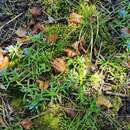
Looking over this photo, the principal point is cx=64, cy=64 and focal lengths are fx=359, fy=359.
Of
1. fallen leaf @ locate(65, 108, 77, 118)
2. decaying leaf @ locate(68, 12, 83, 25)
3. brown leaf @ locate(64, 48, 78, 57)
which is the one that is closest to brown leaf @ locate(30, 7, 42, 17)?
decaying leaf @ locate(68, 12, 83, 25)

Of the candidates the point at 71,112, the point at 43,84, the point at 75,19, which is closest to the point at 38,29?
the point at 75,19

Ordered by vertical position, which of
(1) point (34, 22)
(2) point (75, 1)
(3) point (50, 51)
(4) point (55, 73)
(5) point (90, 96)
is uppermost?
(2) point (75, 1)

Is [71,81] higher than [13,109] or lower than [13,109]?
higher

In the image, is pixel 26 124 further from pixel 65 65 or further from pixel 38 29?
pixel 38 29

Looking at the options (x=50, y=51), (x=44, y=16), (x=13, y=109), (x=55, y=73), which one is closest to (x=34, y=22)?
Answer: (x=44, y=16)

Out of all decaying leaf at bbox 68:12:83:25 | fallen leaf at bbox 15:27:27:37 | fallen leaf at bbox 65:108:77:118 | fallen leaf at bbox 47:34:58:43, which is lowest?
fallen leaf at bbox 65:108:77:118

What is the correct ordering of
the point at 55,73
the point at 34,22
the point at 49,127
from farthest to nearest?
the point at 34,22, the point at 55,73, the point at 49,127

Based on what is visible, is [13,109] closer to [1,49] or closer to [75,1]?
[1,49]

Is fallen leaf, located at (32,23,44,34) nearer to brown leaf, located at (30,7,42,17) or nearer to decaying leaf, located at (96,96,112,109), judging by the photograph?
brown leaf, located at (30,7,42,17)
